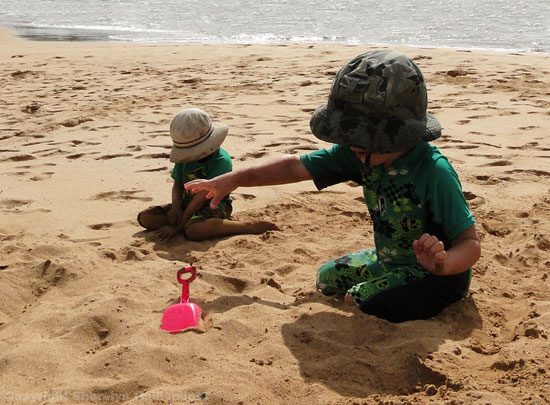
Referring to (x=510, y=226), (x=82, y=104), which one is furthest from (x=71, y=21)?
(x=510, y=226)

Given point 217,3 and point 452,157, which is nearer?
point 452,157

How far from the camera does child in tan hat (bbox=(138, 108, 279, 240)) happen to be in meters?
3.54

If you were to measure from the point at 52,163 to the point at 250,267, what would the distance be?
2429 millimetres

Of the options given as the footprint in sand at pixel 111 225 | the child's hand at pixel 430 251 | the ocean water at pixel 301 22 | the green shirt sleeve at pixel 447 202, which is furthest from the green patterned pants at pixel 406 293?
the ocean water at pixel 301 22

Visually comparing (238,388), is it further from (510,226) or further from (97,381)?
(510,226)

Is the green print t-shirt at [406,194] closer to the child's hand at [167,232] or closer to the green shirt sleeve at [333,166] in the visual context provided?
the green shirt sleeve at [333,166]

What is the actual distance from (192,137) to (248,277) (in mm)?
998

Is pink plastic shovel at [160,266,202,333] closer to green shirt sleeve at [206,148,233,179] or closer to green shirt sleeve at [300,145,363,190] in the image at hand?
green shirt sleeve at [300,145,363,190]

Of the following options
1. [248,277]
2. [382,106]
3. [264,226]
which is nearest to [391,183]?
[382,106]

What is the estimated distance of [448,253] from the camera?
7.32 ft

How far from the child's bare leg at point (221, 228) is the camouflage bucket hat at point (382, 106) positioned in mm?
1348

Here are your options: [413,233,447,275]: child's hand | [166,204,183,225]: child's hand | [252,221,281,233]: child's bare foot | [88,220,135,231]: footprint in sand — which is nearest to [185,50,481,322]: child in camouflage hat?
[413,233,447,275]: child's hand

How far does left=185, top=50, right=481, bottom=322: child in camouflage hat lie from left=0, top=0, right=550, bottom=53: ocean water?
29.8 feet

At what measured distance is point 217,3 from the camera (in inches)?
827
